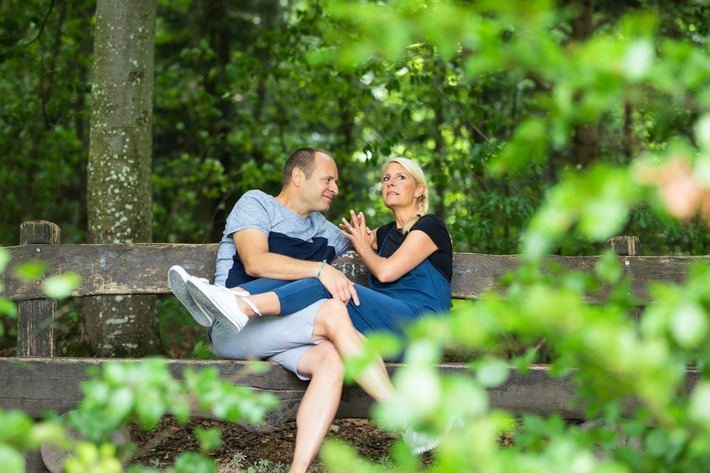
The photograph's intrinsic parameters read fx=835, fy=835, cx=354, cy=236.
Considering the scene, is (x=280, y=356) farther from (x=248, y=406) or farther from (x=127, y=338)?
(x=248, y=406)

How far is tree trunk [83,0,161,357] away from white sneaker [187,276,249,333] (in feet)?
4.73

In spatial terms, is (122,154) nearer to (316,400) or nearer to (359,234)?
(359,234)

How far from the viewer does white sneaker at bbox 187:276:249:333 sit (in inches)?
127

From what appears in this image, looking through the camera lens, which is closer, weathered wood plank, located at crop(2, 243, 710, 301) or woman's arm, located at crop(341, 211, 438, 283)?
woman's arm, located at crop(341, 211, 438, 283)

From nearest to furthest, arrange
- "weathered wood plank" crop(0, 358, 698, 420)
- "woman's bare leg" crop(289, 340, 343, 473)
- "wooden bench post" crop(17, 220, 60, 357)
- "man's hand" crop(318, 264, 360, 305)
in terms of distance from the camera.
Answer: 1. "woman's bare leg" crop(289, 340, 343, 473)
2. "weathered wood plank" crop(0, 358, 698, 420)
3. "man's hand" crop(318, 264, 360, 305)
4. "wooden bench post" crop(17, 220, 60, 357)

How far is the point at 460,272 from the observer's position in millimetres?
4184

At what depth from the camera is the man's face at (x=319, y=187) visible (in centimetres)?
422

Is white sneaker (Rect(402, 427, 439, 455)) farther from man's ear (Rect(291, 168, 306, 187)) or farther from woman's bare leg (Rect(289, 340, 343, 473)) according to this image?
man's ear (Rect(291, 168, 306, 187))

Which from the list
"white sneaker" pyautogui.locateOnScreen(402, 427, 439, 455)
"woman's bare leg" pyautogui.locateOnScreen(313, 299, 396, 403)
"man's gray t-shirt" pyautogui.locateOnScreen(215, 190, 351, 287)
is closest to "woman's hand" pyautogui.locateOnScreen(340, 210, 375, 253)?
"man's gray t-shirt" pyautogui.locateOnScreen(215, 190, 351, 287)

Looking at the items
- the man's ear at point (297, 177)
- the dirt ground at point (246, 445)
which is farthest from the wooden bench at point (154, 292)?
the dirt ground at point (246, 445)

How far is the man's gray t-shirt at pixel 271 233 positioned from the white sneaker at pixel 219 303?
0.61 m

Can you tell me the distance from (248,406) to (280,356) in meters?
2.05

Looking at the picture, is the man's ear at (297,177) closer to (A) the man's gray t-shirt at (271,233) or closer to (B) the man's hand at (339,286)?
(A) the man's gray t-shirt at (271,233)

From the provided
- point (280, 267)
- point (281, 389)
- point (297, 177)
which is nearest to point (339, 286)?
point (280, 267)
